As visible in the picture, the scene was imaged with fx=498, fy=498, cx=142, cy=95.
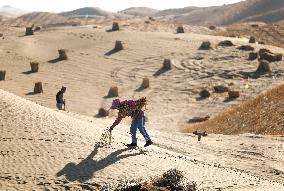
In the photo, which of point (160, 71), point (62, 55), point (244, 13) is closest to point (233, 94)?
point (160, 71)

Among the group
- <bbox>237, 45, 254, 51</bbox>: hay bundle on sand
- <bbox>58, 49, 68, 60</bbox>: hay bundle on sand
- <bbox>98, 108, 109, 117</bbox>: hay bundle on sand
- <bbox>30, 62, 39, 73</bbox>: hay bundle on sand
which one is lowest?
<bbox>98, 108, 109, 117</bbox>: hay bundle on sand

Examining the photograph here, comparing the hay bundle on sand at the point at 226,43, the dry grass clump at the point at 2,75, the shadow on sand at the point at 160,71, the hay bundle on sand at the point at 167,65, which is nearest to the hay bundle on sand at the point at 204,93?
the shadow on sand at the point at 160,71

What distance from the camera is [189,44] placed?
135 ft

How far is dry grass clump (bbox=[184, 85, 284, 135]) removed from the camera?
2045cm

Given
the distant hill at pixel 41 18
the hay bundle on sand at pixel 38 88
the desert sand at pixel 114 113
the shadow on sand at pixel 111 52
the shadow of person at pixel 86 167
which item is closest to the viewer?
the shadow of person at pixel 86 167

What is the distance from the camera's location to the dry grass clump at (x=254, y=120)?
20453mm

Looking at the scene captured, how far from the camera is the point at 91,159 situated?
12.4 meters

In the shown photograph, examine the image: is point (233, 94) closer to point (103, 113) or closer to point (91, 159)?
point (103, 113)

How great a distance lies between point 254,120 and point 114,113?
786 centimetres

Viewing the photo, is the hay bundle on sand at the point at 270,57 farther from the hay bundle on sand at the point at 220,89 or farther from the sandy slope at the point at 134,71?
the hay bundle on sand at the point at 220,89

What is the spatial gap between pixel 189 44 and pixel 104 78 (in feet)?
35.5

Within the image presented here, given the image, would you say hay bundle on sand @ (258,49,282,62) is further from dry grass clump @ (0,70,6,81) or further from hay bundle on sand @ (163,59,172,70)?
dry grass clump @ (0,70,6,81)

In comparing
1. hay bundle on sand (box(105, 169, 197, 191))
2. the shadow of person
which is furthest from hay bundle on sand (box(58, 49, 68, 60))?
hay bundle on sand (box(105, 169, 197, 191))

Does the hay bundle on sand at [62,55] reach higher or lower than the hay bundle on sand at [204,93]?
higher
